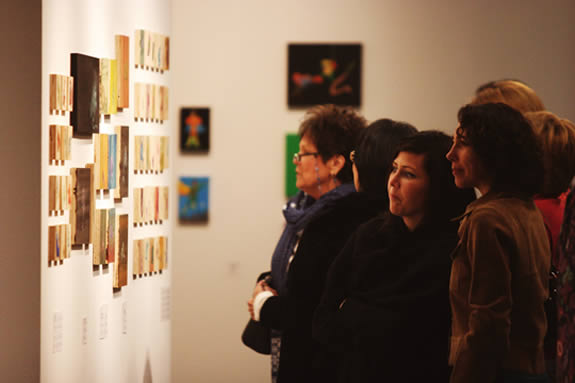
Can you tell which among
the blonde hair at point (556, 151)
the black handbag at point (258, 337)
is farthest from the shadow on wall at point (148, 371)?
the blonde hair at point (556, 151)

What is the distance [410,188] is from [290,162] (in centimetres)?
341

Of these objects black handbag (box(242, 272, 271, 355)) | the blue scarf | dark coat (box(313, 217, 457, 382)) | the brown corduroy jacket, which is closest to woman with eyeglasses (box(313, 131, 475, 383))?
dark coat (box(313, 217, 457, 382))

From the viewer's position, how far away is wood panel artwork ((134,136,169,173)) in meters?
3.99

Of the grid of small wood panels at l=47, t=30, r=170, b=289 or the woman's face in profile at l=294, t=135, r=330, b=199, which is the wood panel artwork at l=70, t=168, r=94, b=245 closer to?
the grid of small wood panels at l=47, t=30, r=170, b=289

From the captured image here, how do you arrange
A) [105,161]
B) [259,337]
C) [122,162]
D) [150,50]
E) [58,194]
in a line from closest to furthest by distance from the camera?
[58,194], [259,337], [105,161], [122,162], [150,50]

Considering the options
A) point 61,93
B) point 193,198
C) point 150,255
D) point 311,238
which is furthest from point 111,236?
point 193,198

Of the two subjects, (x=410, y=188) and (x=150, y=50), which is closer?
(x=410, y=188)

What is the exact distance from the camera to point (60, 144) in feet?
10.4

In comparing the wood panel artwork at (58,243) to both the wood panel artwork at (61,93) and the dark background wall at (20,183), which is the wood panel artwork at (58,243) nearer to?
the dark background wall at (20,183)

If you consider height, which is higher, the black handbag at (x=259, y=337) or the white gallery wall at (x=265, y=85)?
the white gallery wall at (x=265, y=85)

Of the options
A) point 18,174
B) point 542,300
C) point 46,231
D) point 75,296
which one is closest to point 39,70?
point 18,174

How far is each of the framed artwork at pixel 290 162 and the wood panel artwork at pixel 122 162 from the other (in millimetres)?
2045

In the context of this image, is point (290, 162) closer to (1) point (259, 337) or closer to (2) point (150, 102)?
(2) point (150, 102)

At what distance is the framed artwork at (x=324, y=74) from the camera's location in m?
5.69
